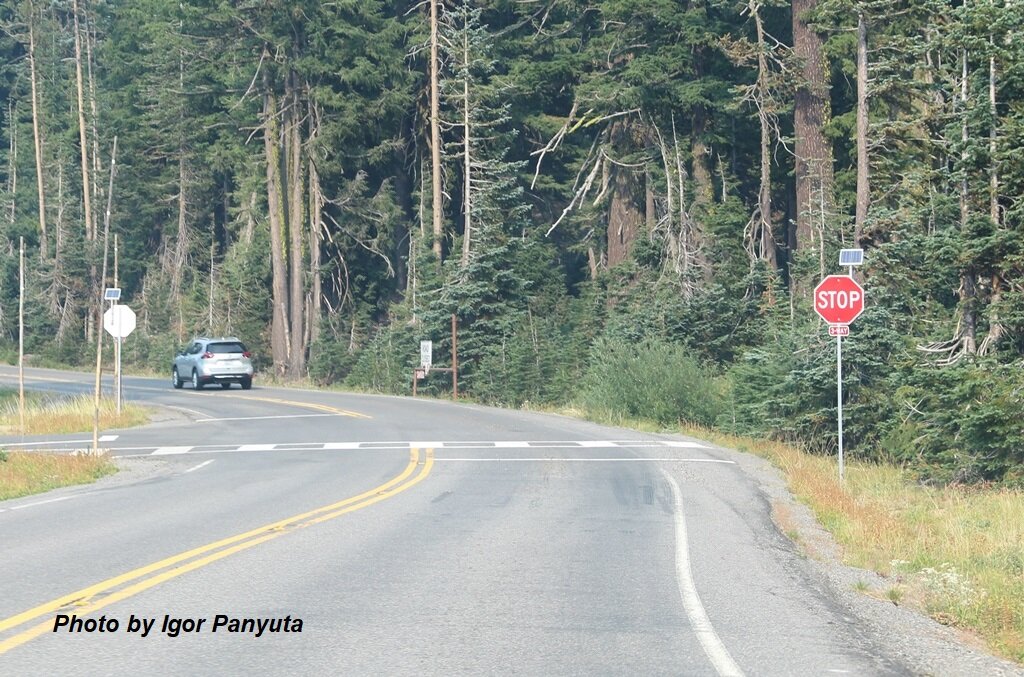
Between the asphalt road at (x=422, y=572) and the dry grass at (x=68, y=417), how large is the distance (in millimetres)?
10215

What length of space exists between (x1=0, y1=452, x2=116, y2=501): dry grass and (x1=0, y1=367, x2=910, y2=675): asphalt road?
58 centimetres

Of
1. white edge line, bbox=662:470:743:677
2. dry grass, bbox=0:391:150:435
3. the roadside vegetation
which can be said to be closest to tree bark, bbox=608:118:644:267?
dry grass, bbox=0:391:150:435

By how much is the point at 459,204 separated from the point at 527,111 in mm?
6274

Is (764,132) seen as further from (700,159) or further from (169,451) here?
(169,451)

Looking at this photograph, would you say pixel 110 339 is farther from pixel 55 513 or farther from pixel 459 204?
pixel 55 513

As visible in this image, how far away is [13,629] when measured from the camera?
8648mm

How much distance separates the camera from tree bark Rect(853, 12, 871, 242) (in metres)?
27.2

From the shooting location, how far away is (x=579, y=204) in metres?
58.2

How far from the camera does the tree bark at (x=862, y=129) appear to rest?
2720cm

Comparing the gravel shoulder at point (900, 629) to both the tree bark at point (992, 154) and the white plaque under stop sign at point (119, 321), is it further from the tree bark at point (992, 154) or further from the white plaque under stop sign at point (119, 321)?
the white plaque under stop sign at point (119, 321)

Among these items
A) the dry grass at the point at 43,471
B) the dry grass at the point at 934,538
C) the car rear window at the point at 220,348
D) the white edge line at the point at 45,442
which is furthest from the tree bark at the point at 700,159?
the dry grass at the point at 43,471

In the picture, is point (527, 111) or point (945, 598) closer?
point (945, 598)

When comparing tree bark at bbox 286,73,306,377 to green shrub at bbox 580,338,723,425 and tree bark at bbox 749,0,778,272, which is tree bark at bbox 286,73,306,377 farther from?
green shrub at bbox 580,338,723,425

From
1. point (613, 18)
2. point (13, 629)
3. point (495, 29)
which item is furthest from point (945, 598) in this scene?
point (495, 29)
